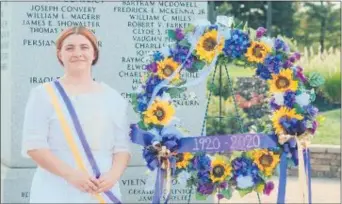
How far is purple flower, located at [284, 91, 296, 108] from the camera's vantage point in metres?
4.62

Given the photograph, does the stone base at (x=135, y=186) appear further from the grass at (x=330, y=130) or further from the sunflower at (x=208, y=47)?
the grass at (x=330, y=130)

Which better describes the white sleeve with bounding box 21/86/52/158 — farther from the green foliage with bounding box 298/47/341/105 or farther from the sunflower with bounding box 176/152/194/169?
the green foliage with bounding box 298/47/341/105

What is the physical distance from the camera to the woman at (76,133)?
3.83m

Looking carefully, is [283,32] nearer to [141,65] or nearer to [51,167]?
[141,65]

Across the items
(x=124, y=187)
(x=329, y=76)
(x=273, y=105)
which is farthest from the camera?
(x=329, y=76)

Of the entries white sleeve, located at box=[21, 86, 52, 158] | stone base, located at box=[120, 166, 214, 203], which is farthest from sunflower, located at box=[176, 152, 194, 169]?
stone base, located at box=[120, 166, 214, 203]

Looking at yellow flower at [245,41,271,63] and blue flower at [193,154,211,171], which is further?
blue flower at [193,154,211,171]

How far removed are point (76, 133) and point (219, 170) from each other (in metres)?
1.45

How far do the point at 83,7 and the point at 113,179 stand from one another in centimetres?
347

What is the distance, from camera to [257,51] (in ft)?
15.7

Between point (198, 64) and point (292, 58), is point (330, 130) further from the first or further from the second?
point (198, 64)

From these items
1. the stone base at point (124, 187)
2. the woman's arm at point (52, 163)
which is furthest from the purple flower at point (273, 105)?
the stone base at point (124, 187)

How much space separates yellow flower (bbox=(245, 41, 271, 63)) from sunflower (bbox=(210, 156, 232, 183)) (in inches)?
29.9

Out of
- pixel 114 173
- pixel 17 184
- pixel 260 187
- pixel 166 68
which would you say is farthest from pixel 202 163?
pixel 17 184
